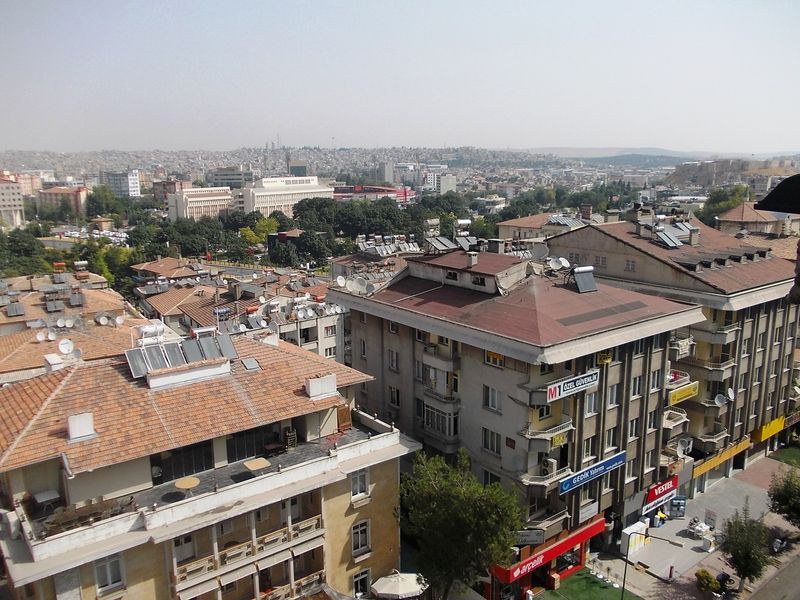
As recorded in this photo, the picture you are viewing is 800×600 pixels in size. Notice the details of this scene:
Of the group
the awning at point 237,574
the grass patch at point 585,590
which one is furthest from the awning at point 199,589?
the grass patch at point 585,590

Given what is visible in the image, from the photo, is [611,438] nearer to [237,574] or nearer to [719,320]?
[719,320]

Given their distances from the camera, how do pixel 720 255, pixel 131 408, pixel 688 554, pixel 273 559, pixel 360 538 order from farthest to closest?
pixel 720 255
pixel 688 554
pixel 360 538
pixel 131 408
pixel 273 559

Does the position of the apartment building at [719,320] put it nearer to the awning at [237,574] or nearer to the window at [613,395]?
the window at [613,395]

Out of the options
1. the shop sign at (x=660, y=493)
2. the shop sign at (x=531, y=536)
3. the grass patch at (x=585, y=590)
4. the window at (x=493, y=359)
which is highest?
the window at (x=493, y=359)

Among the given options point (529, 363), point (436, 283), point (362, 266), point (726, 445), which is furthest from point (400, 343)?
point (362, 266)

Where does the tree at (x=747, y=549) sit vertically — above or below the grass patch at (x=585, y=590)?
above

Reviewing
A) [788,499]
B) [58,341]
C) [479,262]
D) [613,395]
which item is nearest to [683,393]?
[613,395]
